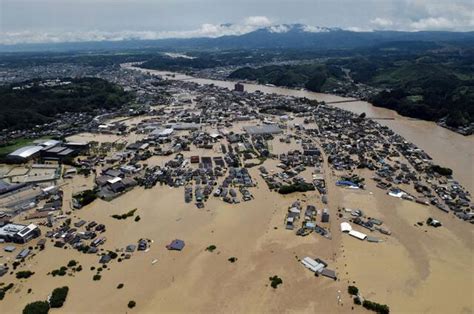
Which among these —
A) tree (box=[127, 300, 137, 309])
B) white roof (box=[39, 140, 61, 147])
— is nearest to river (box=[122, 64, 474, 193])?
tree (box=[127, 300, 137, 309])

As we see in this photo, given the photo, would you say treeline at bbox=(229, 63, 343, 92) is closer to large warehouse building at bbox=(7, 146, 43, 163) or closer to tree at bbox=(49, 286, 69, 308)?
large warehouse building at bbox=(7, 146, 43, 163)

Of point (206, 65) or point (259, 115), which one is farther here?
point (206, 65)

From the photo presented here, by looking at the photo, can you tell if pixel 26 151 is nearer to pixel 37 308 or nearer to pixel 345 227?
pixel 37 308

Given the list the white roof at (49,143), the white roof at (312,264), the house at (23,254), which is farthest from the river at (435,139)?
the white roof at (49,143)

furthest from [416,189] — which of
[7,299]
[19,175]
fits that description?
[19,175]

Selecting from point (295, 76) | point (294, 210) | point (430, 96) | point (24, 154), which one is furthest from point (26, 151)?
point (295, 76)

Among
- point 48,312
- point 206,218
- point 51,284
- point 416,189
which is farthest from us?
point 416,189

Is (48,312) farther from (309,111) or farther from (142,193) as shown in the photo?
(309,111)
